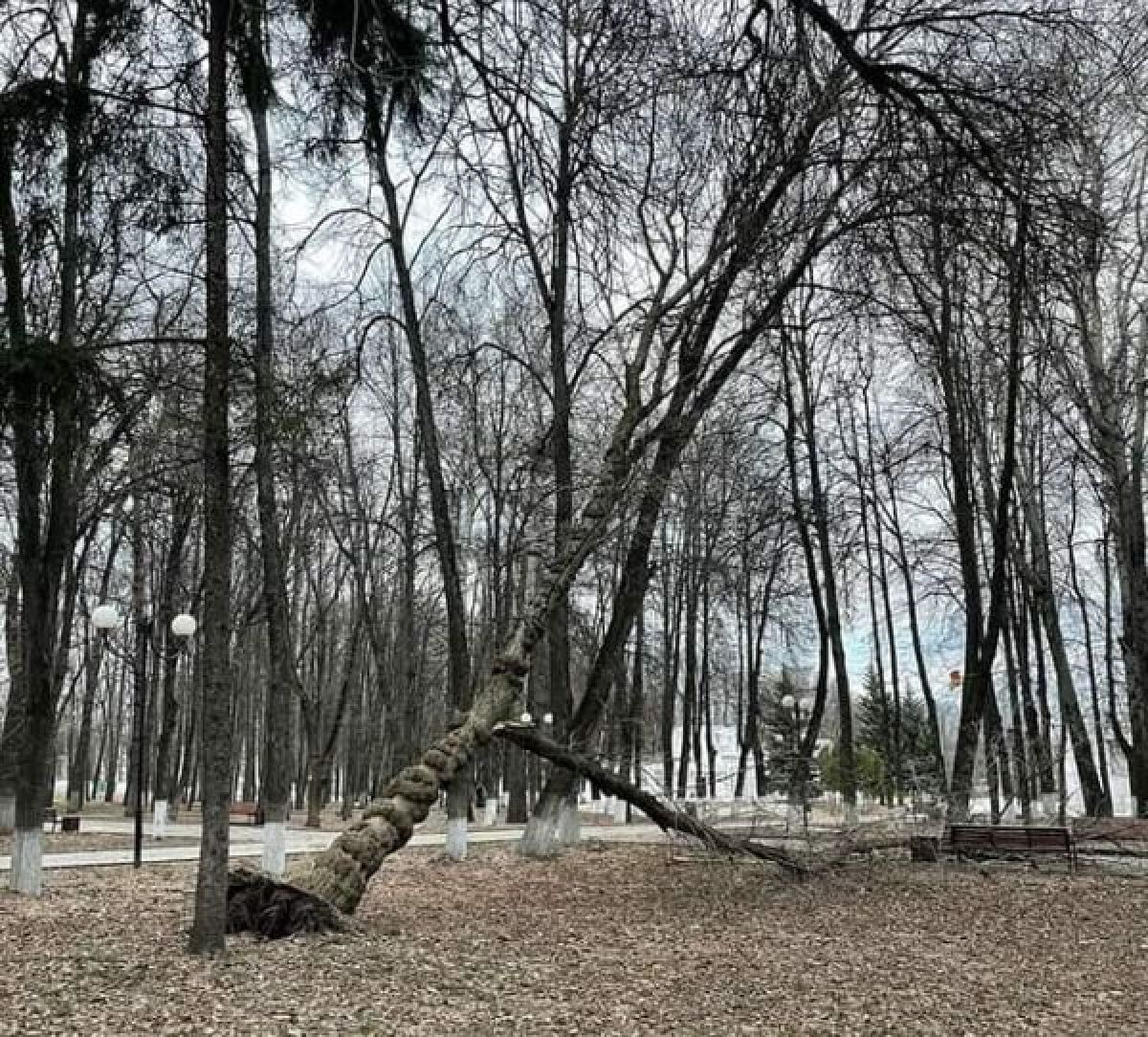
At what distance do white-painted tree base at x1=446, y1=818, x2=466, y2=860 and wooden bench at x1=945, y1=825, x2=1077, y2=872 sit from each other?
19.5ft

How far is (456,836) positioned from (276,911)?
266 inches

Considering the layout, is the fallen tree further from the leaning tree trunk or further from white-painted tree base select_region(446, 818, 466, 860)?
white-painted tree base select_region(446, 818, 466, 860)

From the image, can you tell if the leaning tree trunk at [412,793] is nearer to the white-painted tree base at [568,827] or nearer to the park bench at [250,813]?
the white-painted tree base at [568,827]

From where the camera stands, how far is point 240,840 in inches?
761

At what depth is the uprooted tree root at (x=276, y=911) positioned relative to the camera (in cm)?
727

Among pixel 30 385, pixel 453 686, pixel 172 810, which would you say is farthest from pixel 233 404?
pixel 172 810

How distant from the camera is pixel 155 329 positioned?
14.6 meters

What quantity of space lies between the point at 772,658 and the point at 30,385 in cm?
3174

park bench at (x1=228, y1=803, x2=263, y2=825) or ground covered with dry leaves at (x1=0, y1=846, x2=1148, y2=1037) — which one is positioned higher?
park bench at (x1=228, y1=803, x2=263, y2=825)

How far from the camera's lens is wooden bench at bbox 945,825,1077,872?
11.4 m

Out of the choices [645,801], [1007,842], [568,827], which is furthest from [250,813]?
[1007,842]

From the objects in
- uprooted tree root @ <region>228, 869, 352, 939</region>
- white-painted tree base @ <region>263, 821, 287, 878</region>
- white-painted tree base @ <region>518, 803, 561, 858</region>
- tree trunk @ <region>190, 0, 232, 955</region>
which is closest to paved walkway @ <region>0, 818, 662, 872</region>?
white-painted tree base @ <region>263, 821, 287, 878</region>

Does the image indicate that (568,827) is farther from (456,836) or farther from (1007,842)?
(1007,842)

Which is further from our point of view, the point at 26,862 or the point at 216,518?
the point at 26,862
